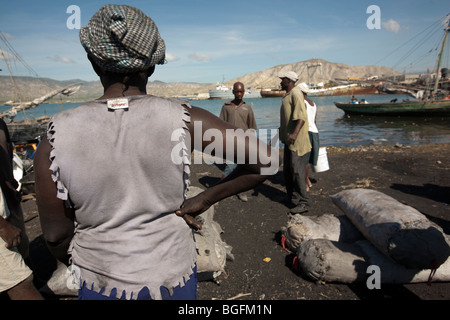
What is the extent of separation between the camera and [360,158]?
8289 millimetres

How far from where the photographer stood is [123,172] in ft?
3.49

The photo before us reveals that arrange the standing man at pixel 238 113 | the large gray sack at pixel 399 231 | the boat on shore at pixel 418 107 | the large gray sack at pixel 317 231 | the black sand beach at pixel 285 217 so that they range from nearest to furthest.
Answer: the large gray sack at pixel 399 231 → the black sand beach at pixel 285 217 → the large gray sack at pixel 317 231 → the standing man at pixel 238 113 → the boat on shore at pixel 418 107

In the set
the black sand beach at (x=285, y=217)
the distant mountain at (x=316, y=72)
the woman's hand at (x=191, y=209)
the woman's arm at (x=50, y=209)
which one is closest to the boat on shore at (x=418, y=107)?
the black sand beach at (x=285, y=217)

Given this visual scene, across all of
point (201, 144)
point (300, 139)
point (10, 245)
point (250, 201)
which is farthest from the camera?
→ point (250, 201)

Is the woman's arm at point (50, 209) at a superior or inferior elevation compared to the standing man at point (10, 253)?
superior

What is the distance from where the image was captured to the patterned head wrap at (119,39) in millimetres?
1083

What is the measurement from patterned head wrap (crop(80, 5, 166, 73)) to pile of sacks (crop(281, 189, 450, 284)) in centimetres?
271

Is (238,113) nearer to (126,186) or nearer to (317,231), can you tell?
(317,231)

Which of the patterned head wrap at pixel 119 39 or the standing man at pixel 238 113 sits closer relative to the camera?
the patterned head wrap at pixel 119 39

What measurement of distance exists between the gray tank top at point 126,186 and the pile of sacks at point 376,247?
7.14ft

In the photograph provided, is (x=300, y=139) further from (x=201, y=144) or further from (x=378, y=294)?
(x=201, y=144)

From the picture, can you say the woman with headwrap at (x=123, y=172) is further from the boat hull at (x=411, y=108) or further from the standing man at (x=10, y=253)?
the boat hull at (x=411, y=108)
